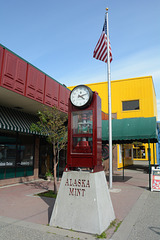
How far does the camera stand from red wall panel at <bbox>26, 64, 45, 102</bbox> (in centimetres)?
1074

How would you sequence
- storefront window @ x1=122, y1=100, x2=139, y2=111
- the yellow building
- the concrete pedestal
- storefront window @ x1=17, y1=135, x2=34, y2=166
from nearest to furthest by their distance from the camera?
1. the concrete pedestal
2. storefront window @ x1=17, y1=135, x2=34, y2=166
3. the yellow building
4. storefront window @ x1=122, y1=100, x2=139, y2=111

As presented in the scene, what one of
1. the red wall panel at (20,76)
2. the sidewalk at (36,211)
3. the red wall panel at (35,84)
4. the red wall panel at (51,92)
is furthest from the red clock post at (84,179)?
the red wall panel at (51,92)

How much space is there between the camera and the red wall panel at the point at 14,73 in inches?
362

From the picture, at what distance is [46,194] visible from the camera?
914 cm

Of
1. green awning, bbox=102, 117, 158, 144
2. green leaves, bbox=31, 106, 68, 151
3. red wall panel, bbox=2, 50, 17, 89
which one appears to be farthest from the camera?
green awning, bbox=102, 117, 158, 144

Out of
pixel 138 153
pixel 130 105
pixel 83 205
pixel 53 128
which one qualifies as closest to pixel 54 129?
pixel 53 128

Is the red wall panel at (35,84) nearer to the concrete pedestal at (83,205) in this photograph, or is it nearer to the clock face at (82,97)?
the clock face at (82,97)

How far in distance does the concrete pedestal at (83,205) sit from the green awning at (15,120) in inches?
246

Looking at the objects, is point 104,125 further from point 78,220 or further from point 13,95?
point 78,220

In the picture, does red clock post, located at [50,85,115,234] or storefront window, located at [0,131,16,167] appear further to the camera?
storefront window, located at [0,131,16,167]

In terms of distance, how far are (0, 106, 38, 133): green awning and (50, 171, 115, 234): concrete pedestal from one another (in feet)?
20.5

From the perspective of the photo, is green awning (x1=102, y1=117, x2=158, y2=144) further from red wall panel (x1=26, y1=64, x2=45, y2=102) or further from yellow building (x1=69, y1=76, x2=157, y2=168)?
yellow building (x1=69, y1=76, x2=157, y2=168)

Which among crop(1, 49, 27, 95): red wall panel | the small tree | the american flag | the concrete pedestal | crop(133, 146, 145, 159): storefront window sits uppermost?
the american flag

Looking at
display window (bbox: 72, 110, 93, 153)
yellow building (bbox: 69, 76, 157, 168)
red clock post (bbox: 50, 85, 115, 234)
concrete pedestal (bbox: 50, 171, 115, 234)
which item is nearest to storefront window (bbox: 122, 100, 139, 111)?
yellow building (bbox: 69, 76, 157, 168)
